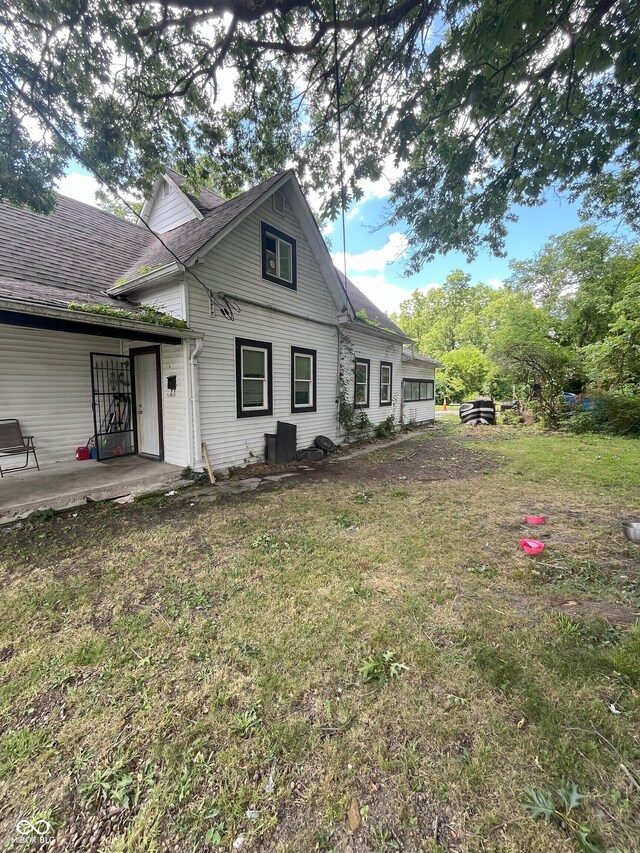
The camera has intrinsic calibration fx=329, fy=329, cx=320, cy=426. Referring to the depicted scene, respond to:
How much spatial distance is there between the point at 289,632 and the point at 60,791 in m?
1.36

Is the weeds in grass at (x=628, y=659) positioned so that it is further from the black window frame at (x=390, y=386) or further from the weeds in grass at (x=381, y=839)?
the black window frame at (x=390, y=386)

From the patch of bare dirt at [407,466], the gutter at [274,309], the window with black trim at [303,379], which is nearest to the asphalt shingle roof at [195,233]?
the gutter at [274,309]

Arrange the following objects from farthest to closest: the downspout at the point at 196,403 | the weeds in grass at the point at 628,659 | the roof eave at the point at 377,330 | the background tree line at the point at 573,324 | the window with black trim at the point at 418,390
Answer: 1. the window with black trim at the point at 418,390
2. the background tree line at the point at 573,324
3. the roof eave at the point at 377,330
4. the downspout at the point at 196,403
5. the weeds in grass at the point at 628,659

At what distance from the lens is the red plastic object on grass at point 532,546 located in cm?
357

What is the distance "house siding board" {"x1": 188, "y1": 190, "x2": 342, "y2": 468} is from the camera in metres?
6.48

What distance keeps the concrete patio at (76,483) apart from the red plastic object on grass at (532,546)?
5.43 metres

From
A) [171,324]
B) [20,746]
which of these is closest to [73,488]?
[171,324]

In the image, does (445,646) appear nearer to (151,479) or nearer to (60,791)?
(60,791)

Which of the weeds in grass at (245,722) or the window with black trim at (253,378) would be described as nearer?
the weeds in grass at (245,722)

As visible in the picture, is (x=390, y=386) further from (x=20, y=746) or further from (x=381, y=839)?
(x=20, y=746)

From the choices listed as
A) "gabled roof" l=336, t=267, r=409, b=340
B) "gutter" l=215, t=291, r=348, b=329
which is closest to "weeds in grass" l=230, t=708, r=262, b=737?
"gutter" l=215, t=291, r=348, b=329

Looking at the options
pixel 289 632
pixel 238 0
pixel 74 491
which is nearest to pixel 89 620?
pixel 289 632

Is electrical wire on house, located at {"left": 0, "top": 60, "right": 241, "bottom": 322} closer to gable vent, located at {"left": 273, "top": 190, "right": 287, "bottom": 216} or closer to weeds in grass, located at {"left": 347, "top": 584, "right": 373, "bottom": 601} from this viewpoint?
gable vent, located at {"left": 273, "top": 190, "right": 287, "bottom": 216}

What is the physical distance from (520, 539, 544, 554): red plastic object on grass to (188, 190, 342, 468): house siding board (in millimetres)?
5460
